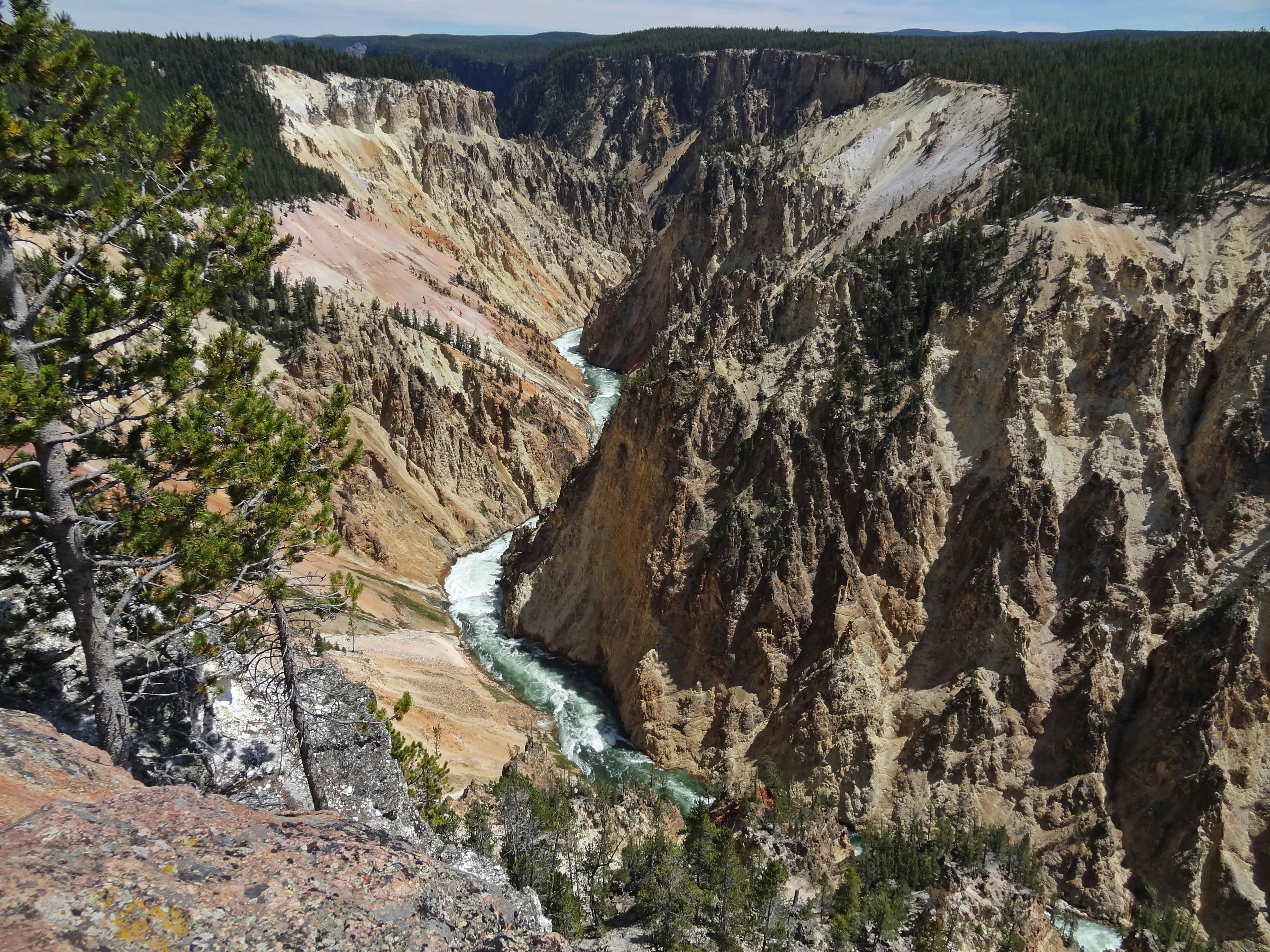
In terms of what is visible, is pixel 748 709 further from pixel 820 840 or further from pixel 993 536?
pixel 993 536

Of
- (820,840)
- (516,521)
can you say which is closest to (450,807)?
(820,840)

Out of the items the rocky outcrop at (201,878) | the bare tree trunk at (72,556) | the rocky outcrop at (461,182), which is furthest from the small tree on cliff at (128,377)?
the rocky outcrop at (461,182)

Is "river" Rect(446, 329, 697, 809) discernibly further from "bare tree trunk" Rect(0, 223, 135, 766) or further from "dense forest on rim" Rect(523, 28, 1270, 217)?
"dense forest on rim" Rect(523, 28, 1270, 217)

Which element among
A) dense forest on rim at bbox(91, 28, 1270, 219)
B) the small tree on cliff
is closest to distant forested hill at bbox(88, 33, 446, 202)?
dense forest on rim at bbox(91, 28, 1270, 219)

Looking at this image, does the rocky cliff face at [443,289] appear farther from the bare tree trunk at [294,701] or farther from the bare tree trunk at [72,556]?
the bare tree trunk at [72,556]

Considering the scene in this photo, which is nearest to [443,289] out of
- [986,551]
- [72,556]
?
[986,551]

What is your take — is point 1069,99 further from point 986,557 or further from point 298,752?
point 298,752
